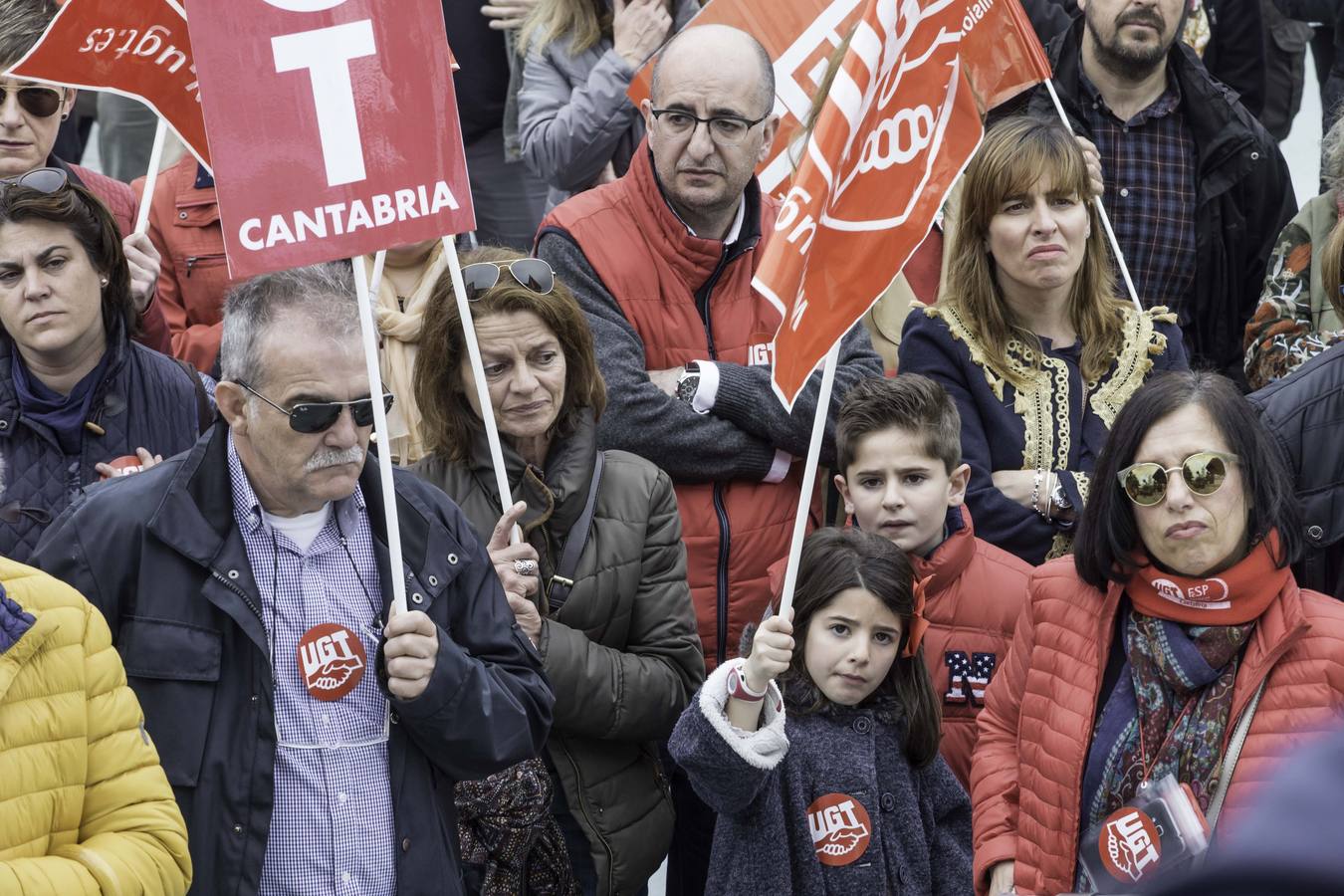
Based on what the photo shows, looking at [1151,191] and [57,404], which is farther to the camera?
[1151,191]

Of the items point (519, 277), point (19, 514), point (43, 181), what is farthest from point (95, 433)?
point (519, 277)

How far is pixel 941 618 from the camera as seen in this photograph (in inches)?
187

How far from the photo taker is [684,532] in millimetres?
5086

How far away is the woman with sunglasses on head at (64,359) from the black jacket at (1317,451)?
2800mm

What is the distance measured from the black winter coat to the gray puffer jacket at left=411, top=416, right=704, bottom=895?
2.10ft

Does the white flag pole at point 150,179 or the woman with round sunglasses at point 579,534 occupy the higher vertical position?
the white flag pole at point 150,179

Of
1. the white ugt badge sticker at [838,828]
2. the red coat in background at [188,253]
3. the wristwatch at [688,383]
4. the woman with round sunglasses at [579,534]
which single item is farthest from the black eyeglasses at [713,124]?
the white ugt badge sticker at [838,828]

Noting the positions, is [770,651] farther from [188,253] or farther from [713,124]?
[188,253]

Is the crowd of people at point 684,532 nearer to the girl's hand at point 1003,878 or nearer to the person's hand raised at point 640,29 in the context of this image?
the girl's hand at point 1003,878

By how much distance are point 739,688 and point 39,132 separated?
2.82 m

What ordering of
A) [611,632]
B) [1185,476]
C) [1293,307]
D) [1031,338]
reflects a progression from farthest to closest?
[1293,307]
[1031,338]
[611,632]
[1185,476]

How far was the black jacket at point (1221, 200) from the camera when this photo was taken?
643 cm

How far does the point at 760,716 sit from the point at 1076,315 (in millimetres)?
1946

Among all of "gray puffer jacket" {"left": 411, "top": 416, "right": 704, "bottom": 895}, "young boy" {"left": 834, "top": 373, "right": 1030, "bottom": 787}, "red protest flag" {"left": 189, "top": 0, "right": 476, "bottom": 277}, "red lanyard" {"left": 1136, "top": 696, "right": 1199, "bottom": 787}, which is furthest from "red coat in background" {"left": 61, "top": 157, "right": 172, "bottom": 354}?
"red lanyard" {"left": 1136, "top": 696, "right": 1199, "bottom": 787}
